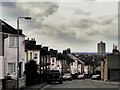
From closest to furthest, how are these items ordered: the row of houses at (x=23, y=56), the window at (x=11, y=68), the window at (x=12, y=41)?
1. the row of houses at (x=23, y=56)
2. the window at (x=11, y=68)
3. the window at (x=12, y=41)

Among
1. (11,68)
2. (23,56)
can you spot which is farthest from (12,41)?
(23,56)

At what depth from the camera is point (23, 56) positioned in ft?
146

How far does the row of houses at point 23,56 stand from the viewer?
125 feet

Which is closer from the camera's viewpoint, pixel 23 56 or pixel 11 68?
pixel 11 68

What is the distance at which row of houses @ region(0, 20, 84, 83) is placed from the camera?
125 feet

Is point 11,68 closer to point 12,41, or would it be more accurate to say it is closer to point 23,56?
point 12,41

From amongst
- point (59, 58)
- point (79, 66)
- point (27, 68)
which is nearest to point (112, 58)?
point (27, 68)

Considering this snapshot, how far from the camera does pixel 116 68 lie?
7181cm

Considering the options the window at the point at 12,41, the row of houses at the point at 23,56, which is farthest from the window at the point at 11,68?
the window at the point at 12,41

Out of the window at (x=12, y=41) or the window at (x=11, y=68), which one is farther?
the window at (x=12, y=41)

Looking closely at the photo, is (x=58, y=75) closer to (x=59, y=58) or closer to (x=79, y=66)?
(x=59, y=58)

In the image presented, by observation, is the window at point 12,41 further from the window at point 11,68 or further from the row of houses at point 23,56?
the window at point 11,68

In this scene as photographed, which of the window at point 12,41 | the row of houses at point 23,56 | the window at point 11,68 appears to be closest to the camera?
the row of houses at point 23,56

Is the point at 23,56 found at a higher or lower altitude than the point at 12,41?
lower
